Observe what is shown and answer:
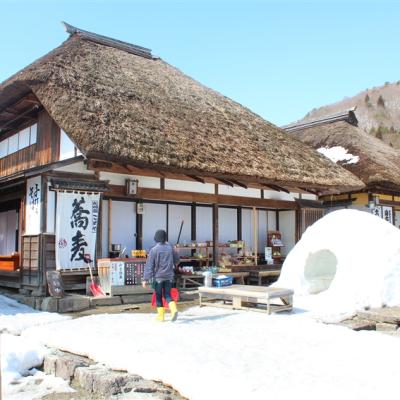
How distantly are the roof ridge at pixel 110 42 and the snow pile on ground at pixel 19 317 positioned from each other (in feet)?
25.8

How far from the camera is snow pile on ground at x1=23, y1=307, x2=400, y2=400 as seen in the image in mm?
3787

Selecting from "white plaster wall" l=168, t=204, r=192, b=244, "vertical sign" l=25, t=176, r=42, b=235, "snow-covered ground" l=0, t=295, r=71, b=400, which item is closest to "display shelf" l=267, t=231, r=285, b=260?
"white plaster wall" l=168, t=204, r=192, b=244

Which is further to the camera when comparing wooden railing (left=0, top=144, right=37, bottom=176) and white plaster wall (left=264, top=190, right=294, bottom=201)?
white plaster wall (left=264, top=190, right=294, bottom=201)

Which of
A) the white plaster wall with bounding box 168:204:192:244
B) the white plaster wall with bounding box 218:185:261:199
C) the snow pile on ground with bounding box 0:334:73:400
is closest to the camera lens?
the snow pile on ground with bounding box 0:334:73:400

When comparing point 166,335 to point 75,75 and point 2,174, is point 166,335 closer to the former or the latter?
point 75,75

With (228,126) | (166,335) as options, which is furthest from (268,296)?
(228,126)

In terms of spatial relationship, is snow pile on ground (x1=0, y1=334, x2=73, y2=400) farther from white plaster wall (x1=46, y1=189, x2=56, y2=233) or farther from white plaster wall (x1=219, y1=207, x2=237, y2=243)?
white plaster wall (x1=219, y1=207, x2=237, y2=243)

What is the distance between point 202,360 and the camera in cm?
446

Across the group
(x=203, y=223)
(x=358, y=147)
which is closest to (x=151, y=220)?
(x=203, y=223)

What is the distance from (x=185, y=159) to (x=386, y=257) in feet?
14.5

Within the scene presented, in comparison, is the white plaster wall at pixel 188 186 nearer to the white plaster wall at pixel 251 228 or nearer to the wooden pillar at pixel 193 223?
the wooden pillar at pixel 193 223

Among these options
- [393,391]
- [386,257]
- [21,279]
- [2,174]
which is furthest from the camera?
[2,174]

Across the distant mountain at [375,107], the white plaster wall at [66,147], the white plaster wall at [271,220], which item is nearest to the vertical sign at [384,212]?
the white plaster wall at [271,220]

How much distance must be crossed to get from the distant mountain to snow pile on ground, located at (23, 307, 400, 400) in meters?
48.8
